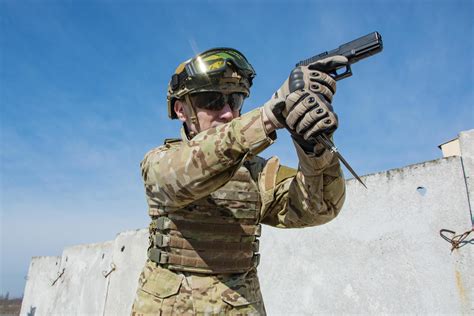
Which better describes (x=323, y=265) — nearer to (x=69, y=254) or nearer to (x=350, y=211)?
(x=350, y=211)

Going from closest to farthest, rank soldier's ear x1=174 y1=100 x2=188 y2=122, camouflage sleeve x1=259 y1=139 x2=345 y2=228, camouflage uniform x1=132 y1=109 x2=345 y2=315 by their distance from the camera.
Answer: camouflage uniform x1=132 y1=109 x2=345 y2=315 < camouflage sleeve x1=259 y1=139 x2=345 y2=228 < soldier's ear x1=174 y1=100 x2=188 y2=122

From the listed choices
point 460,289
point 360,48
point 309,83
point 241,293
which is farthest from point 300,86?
point 460,289

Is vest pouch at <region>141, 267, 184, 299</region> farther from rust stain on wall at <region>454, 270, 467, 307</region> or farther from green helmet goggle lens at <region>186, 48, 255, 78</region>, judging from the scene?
rust stain on wall at <region>454, 270, 467, 307</region>

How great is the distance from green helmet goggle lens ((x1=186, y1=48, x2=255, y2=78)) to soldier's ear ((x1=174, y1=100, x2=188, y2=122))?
25 centimetres

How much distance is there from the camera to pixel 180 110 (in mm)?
2432

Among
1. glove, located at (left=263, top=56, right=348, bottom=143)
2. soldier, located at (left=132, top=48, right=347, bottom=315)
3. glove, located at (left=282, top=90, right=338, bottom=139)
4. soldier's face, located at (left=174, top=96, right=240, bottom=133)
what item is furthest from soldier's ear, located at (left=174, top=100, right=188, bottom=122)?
glove, located at (left=282, top=90, right=338, bottom=139)

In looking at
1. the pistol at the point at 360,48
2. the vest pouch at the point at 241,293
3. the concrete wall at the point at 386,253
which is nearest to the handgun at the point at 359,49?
the pistol at the point at 360,48

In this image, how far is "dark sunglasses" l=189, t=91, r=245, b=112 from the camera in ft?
7.05

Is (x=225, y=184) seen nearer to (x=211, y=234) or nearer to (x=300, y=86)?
(x=211, y=234)

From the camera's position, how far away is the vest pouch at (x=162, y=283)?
1893mm

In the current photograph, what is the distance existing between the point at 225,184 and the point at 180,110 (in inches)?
33.3

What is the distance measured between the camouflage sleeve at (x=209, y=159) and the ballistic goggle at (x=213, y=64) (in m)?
0.62

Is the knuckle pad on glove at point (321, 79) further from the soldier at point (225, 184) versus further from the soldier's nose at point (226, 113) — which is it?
the soldier's nose at point (226, 113)

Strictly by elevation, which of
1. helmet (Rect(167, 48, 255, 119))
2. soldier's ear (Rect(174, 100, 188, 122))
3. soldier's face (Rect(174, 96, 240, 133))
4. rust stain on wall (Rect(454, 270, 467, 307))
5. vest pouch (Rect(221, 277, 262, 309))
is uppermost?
helmet (Rect(167, 48, 255, 119))
